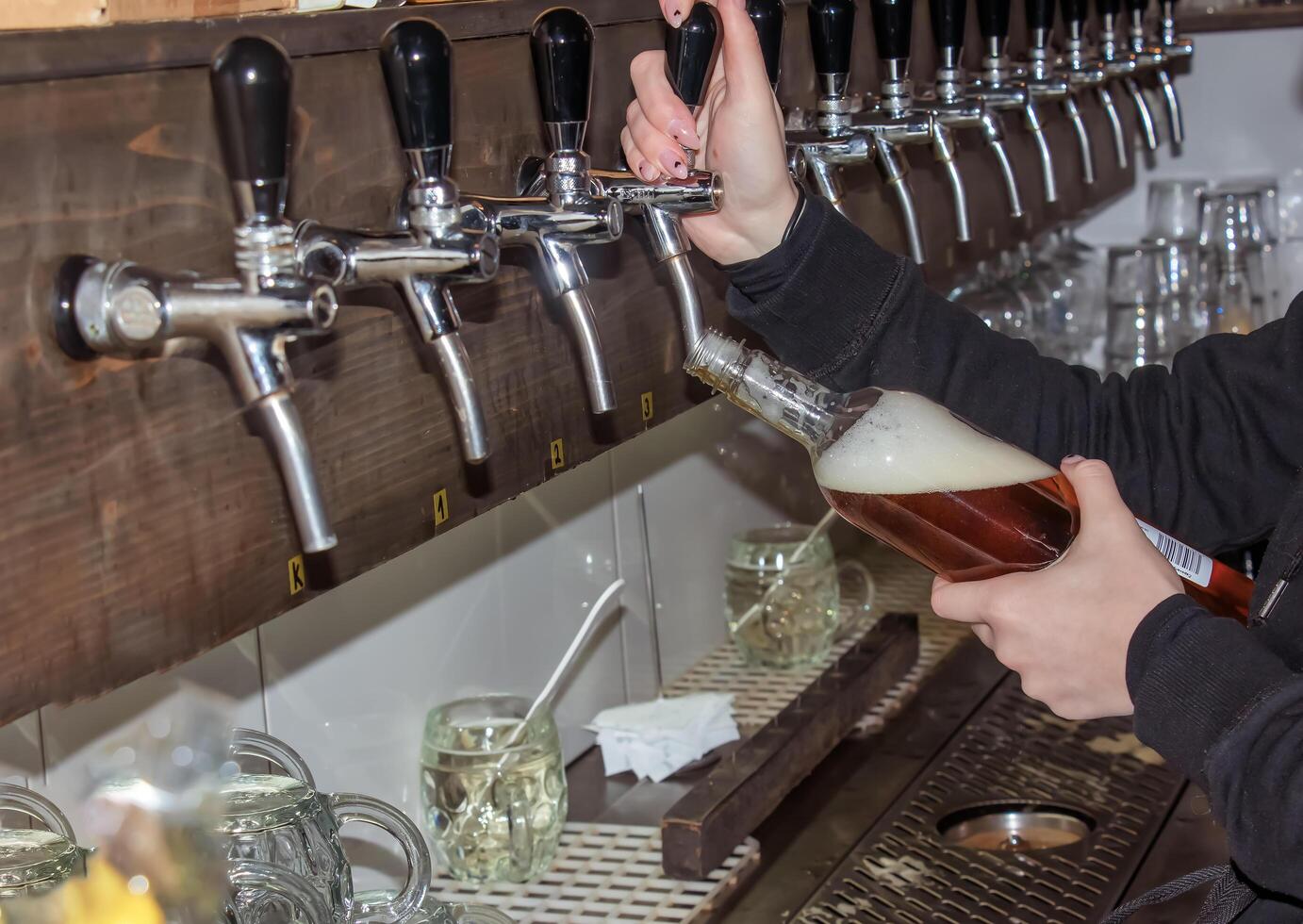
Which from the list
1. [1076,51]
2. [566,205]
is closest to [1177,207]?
[1076,51]

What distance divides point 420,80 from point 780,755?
1033 mm

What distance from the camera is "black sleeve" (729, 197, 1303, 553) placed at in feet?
4.77

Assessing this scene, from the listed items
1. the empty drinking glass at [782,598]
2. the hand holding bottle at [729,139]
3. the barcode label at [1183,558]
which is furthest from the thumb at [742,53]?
the empty drinking glass at [782,598]

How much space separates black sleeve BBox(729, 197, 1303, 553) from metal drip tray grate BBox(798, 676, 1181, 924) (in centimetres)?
33

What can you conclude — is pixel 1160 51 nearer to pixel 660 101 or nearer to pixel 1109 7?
pixel 1109 7

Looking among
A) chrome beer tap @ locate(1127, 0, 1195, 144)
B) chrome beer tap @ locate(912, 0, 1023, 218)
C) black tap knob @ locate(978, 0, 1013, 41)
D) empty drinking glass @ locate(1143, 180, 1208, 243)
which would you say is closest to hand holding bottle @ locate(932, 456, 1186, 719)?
chrome beer tap @ locate(912, 0, 1023, 218)

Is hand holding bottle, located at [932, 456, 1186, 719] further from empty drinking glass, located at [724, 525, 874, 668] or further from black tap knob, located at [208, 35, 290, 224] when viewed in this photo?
empty drinking glass, located at [724, 525, 874, 668]

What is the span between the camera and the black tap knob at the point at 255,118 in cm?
75

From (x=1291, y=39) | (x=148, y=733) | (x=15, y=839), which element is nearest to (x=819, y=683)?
(x=148, y=733)

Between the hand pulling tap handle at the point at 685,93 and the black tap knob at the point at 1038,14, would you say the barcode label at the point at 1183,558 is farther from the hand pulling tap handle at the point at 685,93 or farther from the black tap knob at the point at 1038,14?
the black tap knob at the point at 1038,14

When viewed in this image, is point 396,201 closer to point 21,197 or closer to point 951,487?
point 21,197

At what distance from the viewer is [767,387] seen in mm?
1146

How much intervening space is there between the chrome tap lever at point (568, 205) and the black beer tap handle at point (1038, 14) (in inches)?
47.5

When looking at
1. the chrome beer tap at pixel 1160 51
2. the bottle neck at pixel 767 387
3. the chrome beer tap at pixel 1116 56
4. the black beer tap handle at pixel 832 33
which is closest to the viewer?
the bottle neck at pixel 767 387
